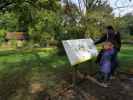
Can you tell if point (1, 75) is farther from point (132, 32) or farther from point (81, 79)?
point (132, 32)

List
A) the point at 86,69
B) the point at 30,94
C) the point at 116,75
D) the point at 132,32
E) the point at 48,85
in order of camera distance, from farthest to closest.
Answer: the point at 132,32 < the point at 86,69 < the point at 116,75 < the point at 48,85 < the point at 30,94

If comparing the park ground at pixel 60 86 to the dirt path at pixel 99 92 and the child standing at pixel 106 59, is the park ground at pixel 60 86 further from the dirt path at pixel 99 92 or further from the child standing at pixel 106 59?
the child standing at pixel 106 59

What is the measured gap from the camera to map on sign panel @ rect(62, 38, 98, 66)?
8556 mm

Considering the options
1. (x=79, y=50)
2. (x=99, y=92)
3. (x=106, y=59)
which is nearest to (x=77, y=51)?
(x=79, y=50)

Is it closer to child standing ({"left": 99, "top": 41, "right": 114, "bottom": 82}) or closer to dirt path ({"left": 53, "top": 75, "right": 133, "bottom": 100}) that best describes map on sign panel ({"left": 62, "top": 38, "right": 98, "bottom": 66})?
child standing ({"left": 99, "top": 41, "right": 114, "bottom": 82})

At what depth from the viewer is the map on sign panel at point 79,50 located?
337 inches

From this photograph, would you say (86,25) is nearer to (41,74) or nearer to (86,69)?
(86,69)

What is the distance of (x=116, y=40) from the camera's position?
9.81 metres

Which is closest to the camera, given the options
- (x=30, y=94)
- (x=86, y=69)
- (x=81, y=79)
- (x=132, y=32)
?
(x=30, y=94)

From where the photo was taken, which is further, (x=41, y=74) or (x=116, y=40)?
(x=41, y=74)

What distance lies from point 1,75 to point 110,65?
364 cm

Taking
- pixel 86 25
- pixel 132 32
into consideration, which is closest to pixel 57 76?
pixel 86 25

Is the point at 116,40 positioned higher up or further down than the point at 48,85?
higher up

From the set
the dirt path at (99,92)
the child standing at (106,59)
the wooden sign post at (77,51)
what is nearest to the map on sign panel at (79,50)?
the wooden sign post at (77,51)
